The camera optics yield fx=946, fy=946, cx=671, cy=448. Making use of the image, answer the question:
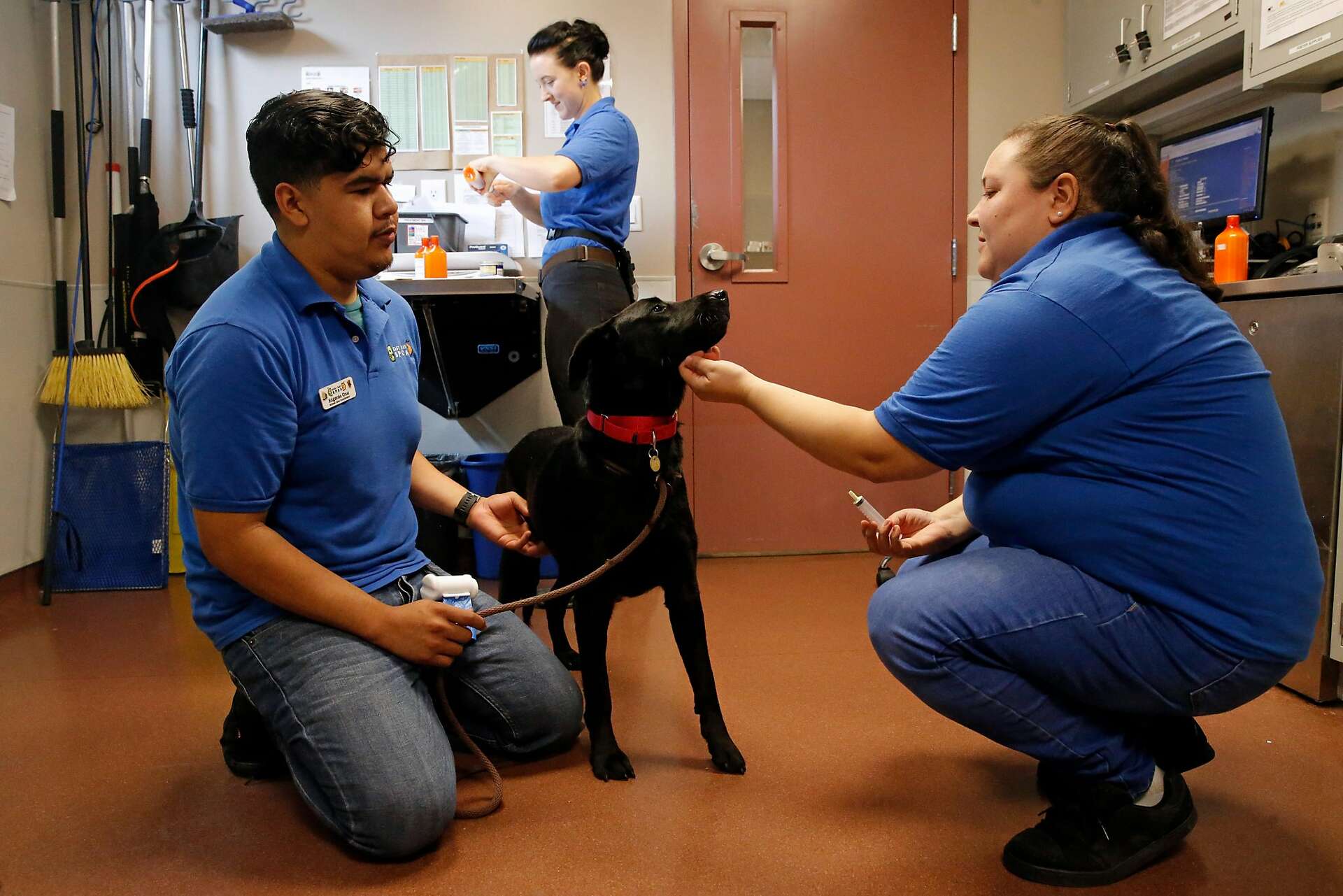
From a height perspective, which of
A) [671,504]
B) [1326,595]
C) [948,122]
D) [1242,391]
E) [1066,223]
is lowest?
[1326,595]

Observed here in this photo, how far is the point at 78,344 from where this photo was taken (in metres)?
3.20

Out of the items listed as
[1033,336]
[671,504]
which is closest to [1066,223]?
[1033,336]

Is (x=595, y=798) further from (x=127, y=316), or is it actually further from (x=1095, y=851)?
(x=127, y=316)

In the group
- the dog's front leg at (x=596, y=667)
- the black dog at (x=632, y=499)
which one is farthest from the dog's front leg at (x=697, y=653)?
the dog's front leg at (x=596, y=667)

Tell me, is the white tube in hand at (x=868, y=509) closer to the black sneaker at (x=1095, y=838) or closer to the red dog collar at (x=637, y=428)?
the red dog collar at (x=637, y=428)

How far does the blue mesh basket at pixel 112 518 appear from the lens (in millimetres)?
3121

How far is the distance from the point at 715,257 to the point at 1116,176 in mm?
2208

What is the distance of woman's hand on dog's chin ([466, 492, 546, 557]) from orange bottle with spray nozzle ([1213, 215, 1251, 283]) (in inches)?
72.1

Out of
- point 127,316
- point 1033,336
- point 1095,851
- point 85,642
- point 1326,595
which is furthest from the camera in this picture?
point 127,316

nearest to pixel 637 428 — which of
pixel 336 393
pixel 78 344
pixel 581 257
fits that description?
pixel 336 393

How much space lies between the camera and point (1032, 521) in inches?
51.2

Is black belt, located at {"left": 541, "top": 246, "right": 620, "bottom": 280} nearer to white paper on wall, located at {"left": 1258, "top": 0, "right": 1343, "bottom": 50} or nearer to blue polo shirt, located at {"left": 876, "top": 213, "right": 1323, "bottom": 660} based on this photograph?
blue polo shirt, located at {"left": 876, "top": 213, "right": 1323, "bottom": 660}

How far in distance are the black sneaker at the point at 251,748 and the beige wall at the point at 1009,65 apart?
9.41 feet

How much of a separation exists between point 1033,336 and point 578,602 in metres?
0.90
